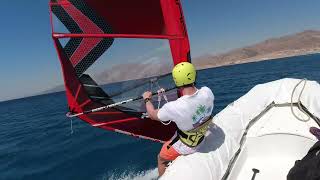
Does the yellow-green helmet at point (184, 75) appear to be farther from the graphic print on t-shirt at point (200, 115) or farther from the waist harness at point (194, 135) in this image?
the waist harness at point (194, 135)

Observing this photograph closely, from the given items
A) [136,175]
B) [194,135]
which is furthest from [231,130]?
[136,175]

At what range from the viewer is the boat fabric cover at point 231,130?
5289 mm

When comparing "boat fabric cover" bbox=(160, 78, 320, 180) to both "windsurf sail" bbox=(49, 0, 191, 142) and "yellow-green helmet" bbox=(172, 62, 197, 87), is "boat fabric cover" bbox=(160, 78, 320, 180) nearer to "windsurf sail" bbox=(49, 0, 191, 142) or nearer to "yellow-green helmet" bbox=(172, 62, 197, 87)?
"yellow-green helmet" bbox=(172, 62, 197, 87)

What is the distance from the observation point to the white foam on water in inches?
425

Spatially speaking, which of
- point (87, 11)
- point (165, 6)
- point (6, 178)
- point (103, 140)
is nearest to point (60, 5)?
point (87, 11)

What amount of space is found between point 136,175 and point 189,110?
19.2ft

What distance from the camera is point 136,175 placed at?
36.6 ft

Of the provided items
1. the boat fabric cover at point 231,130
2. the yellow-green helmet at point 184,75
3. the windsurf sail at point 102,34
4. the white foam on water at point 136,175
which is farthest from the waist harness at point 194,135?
the white foam on water at point 136,175

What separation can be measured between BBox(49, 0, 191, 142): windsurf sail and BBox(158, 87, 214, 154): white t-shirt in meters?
3.22

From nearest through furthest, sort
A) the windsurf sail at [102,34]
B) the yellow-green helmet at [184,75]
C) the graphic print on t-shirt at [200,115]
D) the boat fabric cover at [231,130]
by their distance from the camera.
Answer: the boat fabric cover at [231,130]
the yellow-green helmet at [184,75]
the graphic print on t-shirt at [200,115]
the windsurf sail at [102,34]

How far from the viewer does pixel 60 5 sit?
9.10 m

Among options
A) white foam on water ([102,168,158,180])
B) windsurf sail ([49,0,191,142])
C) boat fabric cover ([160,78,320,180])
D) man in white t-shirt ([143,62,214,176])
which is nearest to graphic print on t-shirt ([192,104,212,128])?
man in white t-shirt ([143,62,214,176])

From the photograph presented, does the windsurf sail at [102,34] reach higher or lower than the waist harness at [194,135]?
higher

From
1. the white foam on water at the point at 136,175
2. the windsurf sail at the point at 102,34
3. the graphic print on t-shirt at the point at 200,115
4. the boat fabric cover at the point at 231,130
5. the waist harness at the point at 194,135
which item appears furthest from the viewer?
the white foam on water at the point at 136,175
